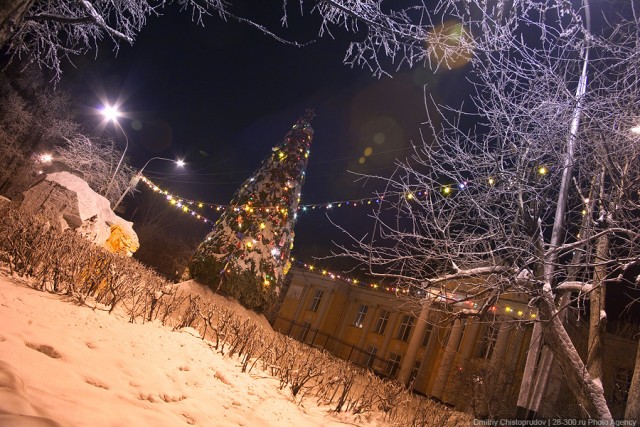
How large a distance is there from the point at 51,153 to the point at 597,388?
30.7 meters

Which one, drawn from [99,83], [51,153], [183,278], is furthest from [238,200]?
[99,83]

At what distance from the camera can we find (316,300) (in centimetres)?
3616

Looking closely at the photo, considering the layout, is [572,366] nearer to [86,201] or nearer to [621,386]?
[86,201]

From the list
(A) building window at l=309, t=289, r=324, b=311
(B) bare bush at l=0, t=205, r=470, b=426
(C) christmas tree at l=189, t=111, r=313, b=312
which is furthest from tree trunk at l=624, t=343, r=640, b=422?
(A) building window at l=309, t=289, r=324, b=311

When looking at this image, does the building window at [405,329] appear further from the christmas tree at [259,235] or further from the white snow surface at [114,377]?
the white snow surface at [114,377]

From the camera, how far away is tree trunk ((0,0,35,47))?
3094 millimetres

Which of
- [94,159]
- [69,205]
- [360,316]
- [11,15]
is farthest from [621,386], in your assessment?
[94,159]

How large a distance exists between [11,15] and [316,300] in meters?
34.6

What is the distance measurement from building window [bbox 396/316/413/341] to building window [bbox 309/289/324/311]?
8.78 m

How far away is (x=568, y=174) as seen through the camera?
22.2 ft

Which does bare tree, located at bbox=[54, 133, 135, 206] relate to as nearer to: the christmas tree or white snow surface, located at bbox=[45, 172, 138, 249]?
white snow surface, located at bbox=[45, 172, 138, 249]

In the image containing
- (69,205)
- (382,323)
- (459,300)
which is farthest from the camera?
(382,323)

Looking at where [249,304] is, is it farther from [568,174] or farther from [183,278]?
[568,174]

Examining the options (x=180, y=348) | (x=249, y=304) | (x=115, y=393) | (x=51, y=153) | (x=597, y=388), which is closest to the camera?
(x=115, y=393)
